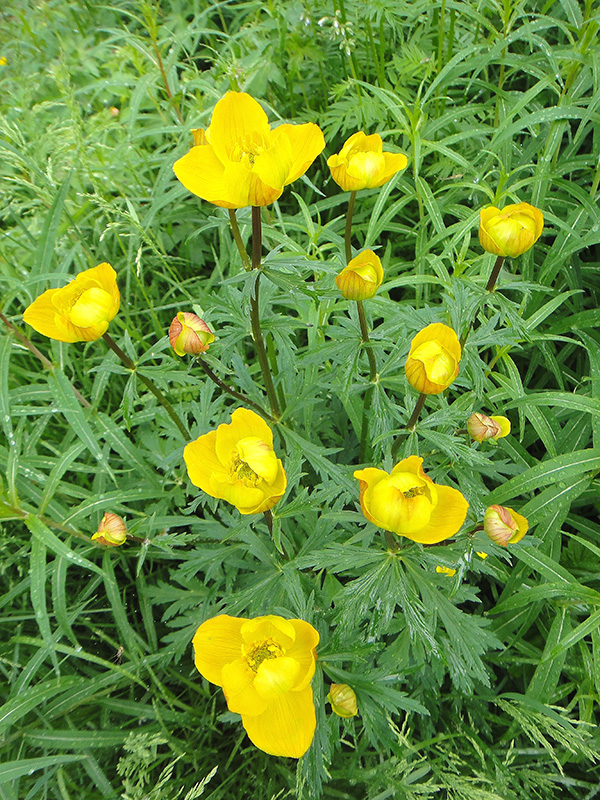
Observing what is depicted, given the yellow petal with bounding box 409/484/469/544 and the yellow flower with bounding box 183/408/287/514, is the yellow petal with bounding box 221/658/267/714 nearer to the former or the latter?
the yellow flower with bounding box 183/408/287/514

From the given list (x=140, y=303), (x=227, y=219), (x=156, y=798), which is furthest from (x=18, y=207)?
(x=156, y=798)

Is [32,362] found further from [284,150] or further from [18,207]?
[284,150]

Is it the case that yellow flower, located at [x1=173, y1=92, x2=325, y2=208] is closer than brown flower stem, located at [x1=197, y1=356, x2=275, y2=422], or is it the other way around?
yellow flower, located at [x1=173, y1=92, x2=325, y2=208]

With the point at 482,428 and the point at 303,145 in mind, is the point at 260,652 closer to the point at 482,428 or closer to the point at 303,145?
the point at 482,428

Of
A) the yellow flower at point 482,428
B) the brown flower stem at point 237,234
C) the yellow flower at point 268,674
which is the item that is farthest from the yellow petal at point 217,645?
the brown flower stem at point 237,234

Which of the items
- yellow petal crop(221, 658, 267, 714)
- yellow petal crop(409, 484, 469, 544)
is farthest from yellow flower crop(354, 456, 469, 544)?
yellow petal crop(221, 658, 267, 714)

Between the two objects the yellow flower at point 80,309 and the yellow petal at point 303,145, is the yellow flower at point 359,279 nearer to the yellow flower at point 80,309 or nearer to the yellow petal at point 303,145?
the yellow petal at point 303,145

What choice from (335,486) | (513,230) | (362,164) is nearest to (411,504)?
(335,486)
